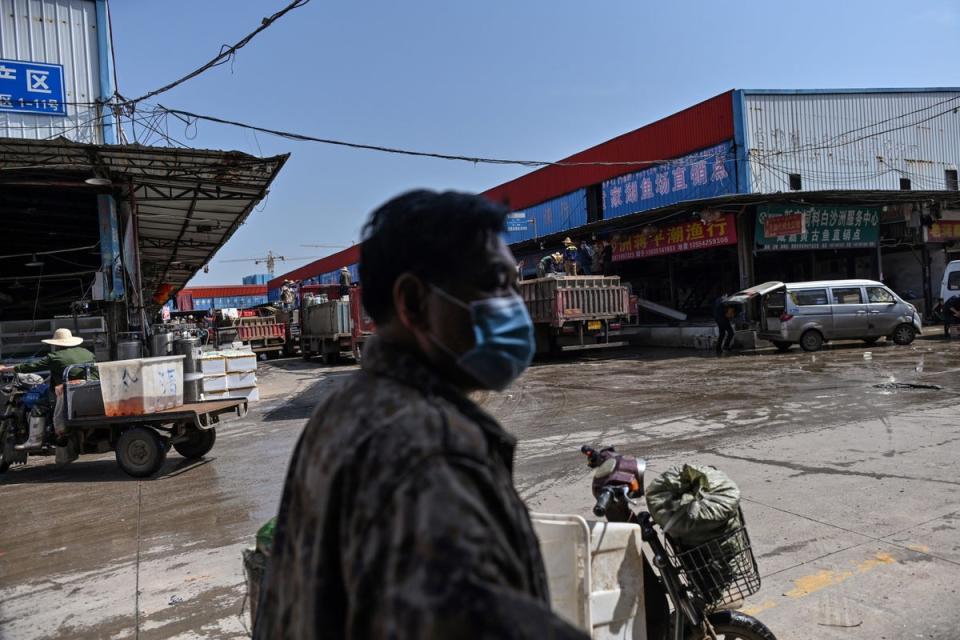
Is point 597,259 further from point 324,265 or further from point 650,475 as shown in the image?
point 324,265

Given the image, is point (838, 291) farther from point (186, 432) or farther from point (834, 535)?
point (186, 432)

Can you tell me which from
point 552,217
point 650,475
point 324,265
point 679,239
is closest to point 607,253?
point 679,239

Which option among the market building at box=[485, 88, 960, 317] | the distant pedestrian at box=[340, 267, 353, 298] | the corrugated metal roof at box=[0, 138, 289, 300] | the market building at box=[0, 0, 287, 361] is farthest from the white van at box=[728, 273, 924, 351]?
the market building at box=[0, 0, 287, 361]

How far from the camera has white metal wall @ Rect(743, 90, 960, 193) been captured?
75.4 ft

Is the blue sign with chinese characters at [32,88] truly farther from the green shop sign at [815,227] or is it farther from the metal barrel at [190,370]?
the green shop sign at [815,227]

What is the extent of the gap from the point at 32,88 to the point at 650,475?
510 inches

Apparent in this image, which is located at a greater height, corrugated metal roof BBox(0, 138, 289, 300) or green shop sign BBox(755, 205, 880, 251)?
corrugated metal roof BBox(0, 138, 289, 300)

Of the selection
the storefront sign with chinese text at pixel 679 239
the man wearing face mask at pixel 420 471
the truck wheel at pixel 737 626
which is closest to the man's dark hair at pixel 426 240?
the man wearing face mask at pixel 420 471

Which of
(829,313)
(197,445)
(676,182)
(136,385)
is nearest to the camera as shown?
(136,385)

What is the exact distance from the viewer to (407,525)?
96cm

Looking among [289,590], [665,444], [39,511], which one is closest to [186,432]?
[39,511]

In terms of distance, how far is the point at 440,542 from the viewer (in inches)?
36.9

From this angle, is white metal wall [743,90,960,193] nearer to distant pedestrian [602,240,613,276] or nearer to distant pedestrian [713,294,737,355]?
distant pedestrian [602,240,613,276]

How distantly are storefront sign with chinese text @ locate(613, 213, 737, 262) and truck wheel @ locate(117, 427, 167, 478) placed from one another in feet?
59.2
